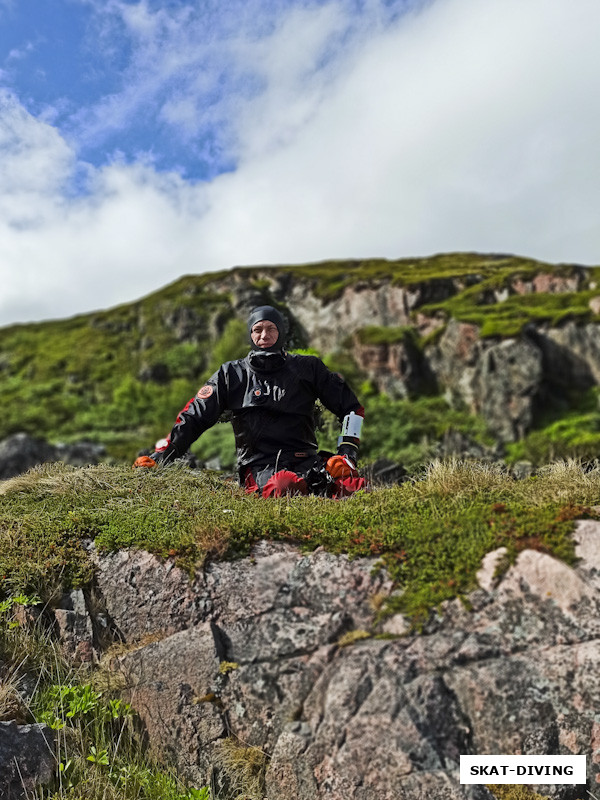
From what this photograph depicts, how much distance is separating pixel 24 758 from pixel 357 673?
2.12 meters

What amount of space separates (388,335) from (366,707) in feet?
141

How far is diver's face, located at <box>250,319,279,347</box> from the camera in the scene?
6.84m

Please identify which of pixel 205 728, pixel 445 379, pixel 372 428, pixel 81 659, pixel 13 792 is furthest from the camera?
pixel 445 379

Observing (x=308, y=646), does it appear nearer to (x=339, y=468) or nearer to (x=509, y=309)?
(x=339, y=468)

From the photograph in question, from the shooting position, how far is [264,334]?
6.83 meters

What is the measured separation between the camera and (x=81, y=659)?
4488 millimetres

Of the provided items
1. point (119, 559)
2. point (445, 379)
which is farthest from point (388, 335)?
point (119, 559)

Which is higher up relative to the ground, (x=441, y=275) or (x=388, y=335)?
(x=441, y=275)

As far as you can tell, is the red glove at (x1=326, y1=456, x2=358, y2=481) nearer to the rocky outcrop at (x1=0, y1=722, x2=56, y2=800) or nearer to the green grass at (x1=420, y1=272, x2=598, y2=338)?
the rocky outcrop at (x1=0, y1=722, x2=56, y2=800)

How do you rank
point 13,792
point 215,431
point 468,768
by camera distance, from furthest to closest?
point 215,431, point 13,792, point 468,768

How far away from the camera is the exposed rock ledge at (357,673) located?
3.36 m

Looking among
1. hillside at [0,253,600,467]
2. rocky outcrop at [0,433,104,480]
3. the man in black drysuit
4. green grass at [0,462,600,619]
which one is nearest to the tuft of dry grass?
green grass at [0,462,600,619]

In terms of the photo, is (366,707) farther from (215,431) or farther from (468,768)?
(215,431)

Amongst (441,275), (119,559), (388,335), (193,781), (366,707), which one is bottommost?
(193,781)
